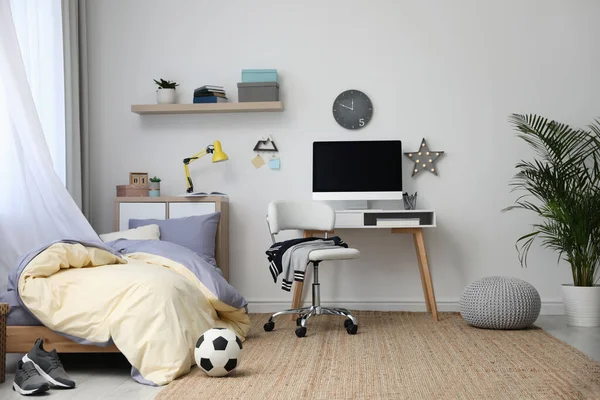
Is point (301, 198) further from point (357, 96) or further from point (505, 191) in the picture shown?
point (505, 191)

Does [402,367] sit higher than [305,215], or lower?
lower

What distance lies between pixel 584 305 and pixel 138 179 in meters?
3.38

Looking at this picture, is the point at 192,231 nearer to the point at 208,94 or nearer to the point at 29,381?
the point at 208,94

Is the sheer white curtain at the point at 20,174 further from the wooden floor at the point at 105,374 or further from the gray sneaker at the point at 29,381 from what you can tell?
the gray sneaker at the point at 29,381

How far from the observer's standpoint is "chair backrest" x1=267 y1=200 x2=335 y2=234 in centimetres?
514

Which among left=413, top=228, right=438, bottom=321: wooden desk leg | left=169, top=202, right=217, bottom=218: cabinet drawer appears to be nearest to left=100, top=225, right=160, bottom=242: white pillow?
left=169, top=202, right=217, bottom=218: cabinet drawer

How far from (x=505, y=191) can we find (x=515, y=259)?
21.1 inches

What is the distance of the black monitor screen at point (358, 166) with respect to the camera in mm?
5480

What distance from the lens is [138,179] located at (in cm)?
558

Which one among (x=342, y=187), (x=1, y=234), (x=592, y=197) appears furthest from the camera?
(x=342, y=187)

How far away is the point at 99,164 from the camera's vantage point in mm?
5898

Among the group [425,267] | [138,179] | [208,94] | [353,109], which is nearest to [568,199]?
[425,267]

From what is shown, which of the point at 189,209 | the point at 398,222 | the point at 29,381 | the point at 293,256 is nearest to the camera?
the point at 29,381

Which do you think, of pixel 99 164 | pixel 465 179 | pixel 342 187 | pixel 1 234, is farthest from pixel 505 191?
pixel 1 234
